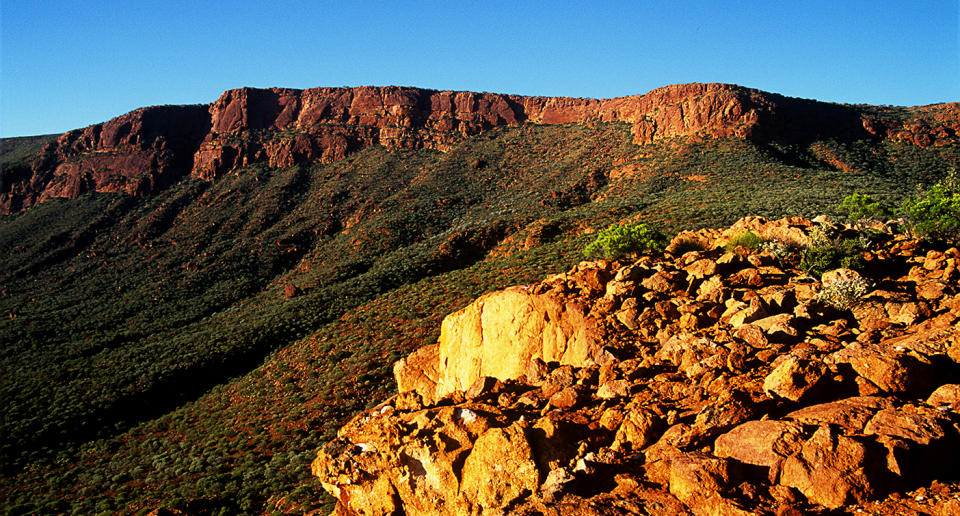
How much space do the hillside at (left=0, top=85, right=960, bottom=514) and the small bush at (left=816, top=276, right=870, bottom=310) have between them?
13792mm

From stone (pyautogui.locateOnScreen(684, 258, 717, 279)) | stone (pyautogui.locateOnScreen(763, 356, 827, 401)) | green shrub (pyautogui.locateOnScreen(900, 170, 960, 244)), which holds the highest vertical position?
green shrub (pyautogui.locateOnScreen(900, 170, 960, 244))

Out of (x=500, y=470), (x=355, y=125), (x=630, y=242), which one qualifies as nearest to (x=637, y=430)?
(x=500, y=470)

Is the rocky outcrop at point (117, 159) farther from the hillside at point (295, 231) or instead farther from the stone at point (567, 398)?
the stone at point (567, 398)

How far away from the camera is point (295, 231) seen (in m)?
62.9

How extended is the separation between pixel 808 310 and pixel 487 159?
73486 mm

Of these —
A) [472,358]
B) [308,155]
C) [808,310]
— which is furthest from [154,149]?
[808,310]

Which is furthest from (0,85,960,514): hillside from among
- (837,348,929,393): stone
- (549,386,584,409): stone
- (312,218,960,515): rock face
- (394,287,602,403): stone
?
(837,348,929,393): stone

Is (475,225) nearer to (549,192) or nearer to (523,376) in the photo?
(549,192)

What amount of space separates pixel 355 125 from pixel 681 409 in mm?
94183

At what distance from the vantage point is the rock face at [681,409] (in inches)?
219

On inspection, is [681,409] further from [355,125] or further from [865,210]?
[355,125]

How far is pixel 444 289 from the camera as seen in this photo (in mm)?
35531

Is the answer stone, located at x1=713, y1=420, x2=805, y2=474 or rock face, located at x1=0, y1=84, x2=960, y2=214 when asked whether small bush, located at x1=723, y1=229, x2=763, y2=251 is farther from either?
rock face, located at x1=0, y1=84, x2=960, y2=214

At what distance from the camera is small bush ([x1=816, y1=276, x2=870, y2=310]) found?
9.94 metres
